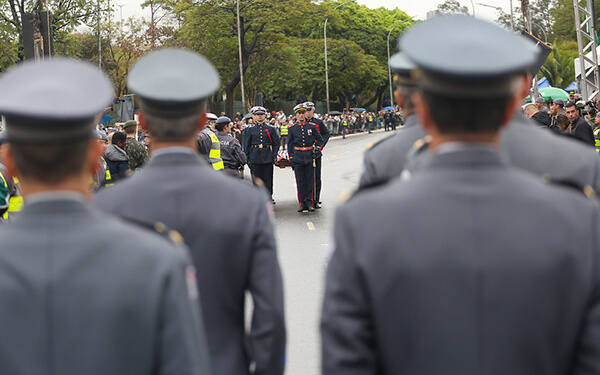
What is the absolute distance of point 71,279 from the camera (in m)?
2.16

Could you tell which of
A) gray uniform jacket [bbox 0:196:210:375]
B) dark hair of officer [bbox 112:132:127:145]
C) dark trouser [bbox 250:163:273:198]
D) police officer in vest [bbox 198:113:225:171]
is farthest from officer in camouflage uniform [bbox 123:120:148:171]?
gray uniform jacket [bbox 0:196:210:375]

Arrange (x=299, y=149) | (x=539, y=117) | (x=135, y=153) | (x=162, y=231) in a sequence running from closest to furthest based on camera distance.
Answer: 1. (x=162, y=231)
2. (x=135, y=153)
3. (x=539, y=117)
4. (x=299, y=149)

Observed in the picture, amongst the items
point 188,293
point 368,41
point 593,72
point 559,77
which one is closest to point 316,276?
point 188,293

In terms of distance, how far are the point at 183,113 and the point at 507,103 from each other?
1315mm

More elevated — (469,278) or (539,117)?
(469,278)

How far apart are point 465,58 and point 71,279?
1.15 m

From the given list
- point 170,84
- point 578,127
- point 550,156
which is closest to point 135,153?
point 578,127

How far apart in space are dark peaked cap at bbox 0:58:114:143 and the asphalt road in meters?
0.75

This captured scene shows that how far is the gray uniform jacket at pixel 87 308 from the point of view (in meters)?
2.16

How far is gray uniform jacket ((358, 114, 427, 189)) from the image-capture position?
3.73m

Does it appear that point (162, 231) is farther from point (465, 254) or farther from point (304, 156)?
point (304, 156)

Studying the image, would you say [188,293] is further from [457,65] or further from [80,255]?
[457,65]

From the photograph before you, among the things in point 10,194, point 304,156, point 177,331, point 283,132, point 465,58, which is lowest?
point 283,132

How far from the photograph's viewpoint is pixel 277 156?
16453mm
